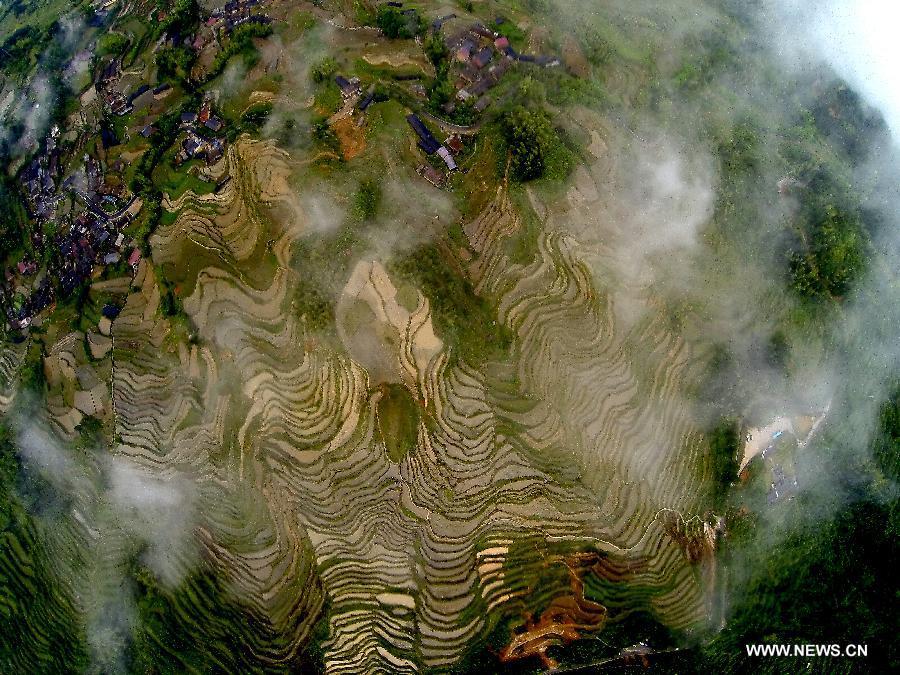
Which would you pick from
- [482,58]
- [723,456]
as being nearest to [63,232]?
[482,58]

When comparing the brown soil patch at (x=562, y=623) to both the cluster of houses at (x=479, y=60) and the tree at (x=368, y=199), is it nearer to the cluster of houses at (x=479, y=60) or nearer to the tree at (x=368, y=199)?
the tree at (x=368, y=199)

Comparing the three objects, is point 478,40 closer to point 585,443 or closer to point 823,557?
point 585,443

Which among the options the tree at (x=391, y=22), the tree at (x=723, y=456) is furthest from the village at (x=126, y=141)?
the tree at (x=723, y=456)

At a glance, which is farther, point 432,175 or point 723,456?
point 432,175

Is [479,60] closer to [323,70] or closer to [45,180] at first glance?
[323,70]

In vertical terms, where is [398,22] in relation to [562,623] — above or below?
above

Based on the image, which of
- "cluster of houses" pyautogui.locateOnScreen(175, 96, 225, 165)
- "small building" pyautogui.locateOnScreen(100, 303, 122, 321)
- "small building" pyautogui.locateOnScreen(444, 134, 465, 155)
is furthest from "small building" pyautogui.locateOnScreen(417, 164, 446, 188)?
"small building" pyautogui.locateOnScreen(100, 303, 122, 321)

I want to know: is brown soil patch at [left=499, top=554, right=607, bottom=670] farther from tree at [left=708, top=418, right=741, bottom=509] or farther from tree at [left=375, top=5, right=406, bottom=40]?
tree at [left=375, top=5, right=406, bottom=40]
